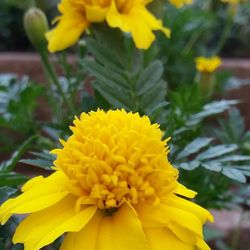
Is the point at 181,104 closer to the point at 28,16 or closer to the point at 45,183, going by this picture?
the point at 28,16

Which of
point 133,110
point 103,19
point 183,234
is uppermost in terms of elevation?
point 103,19

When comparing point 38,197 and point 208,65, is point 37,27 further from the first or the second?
point 38,197

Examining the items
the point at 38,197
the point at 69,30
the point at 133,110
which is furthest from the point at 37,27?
the point at 38,197

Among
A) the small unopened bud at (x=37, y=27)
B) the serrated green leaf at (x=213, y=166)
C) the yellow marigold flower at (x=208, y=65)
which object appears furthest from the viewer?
the yellow marigold flower at (x=208, y=65)

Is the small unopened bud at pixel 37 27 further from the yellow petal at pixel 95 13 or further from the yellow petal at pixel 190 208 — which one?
the yellow petal at pixel 190 208

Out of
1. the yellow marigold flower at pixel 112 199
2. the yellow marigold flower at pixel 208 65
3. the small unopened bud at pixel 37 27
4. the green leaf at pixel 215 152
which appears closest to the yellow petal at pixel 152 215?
the yellow marigold flower at pixel 112 199

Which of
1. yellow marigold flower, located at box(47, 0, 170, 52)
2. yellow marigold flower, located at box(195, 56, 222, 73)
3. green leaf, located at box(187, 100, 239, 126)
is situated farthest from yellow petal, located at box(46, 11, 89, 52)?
yellow marigold flower, located at box(195, 56, 222, 73)
